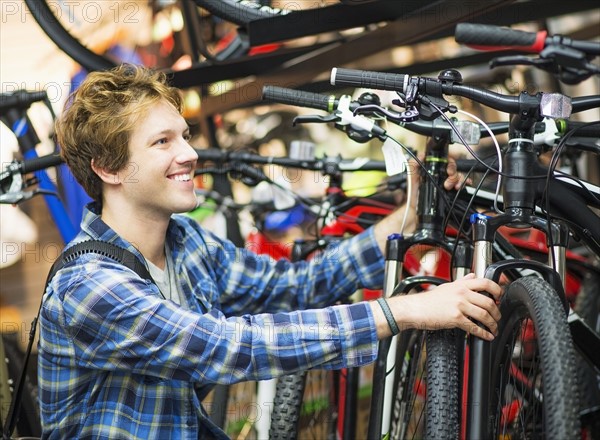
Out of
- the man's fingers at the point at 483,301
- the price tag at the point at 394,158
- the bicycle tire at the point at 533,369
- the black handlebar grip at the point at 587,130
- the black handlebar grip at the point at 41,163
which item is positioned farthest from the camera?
the black handlebar grip at the point at 41,163

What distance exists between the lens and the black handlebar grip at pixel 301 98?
1835 millimetres

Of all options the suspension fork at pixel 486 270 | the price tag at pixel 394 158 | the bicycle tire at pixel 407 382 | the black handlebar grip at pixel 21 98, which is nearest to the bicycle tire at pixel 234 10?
the black handlebar grip at pixel 21 98

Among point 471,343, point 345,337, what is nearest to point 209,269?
point 345,337

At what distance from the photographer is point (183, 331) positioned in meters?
1.59

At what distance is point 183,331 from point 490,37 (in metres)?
0.95

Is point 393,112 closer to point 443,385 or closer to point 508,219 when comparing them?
point 508,219

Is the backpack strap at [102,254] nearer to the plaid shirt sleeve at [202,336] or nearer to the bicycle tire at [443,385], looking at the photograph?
the plaid shirt sleeve at [202,336]

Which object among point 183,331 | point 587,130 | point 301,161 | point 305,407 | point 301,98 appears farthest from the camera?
point 305,407

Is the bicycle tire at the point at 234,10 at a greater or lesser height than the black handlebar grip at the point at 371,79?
greater

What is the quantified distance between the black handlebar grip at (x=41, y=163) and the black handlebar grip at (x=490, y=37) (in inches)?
43.9

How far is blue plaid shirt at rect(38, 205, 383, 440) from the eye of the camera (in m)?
1.59

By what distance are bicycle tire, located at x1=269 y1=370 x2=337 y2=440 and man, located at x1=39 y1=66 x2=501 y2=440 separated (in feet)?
0.67

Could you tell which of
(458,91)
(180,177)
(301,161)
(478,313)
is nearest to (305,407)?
(301,161)

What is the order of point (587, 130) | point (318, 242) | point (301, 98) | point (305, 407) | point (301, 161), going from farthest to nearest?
1. point (305, 407)
2. point (301, 161)
3. point (318, 242)
4. point (301, 98)
5. point (587, 130)
